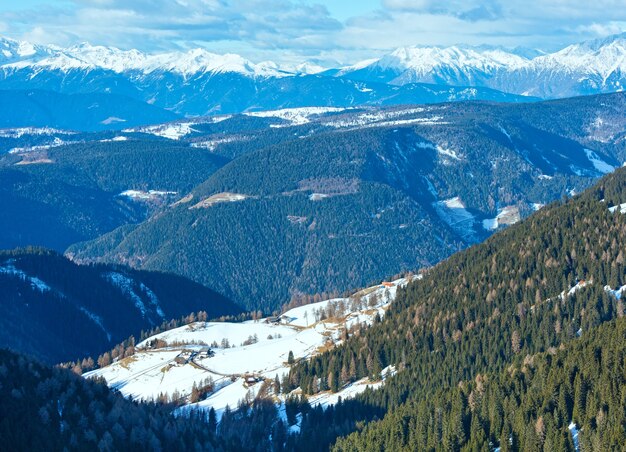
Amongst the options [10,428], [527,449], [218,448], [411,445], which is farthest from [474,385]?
[10,428]

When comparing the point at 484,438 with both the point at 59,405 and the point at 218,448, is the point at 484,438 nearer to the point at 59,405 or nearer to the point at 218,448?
the point at 218,448

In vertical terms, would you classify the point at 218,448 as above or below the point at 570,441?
below

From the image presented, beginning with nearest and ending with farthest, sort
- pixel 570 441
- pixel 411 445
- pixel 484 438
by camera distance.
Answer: pixel 570 441
pixel 484 438
pixel 411 445

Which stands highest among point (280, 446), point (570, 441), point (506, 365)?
point (570, 441)

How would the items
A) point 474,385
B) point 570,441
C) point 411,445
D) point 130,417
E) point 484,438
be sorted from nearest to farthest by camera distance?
1. point 570,441
2. point 484,438
3. point 411,445
4. point 474,385
5. point 130,417

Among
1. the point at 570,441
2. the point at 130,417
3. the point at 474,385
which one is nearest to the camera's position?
the point at 570,441

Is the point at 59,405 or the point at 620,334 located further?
the point at 59,405

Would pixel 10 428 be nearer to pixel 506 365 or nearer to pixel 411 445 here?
pixel 411 445

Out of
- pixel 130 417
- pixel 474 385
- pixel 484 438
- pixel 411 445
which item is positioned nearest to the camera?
pixel 484 438

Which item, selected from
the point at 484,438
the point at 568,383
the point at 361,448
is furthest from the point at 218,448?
the point at 568,383
